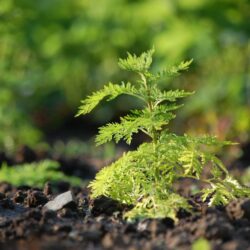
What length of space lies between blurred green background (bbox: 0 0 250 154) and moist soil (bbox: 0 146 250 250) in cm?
487

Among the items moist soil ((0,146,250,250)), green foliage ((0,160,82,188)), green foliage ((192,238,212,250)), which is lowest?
green foliage ((192,238,212,250))

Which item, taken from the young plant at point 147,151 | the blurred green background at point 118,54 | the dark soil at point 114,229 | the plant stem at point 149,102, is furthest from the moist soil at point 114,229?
the blurred green background at point 118,54

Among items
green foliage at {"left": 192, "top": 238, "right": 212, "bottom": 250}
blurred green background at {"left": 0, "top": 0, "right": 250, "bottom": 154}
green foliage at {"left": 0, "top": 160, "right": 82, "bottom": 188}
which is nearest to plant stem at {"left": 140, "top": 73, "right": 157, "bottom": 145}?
green foliage at {"left": 192, "top": 238, "right": 212, "bottom": 250}

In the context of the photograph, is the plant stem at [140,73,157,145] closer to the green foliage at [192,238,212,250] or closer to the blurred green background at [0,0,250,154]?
the green foliage at [192,238,212,250]

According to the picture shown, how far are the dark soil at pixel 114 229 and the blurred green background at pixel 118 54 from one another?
4.87 metres

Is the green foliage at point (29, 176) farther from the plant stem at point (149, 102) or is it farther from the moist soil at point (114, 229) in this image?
the plant stem at point (149, 102)

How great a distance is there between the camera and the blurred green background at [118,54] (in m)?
9.94

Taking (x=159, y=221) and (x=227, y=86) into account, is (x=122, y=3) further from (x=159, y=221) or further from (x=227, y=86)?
(x=159, y=221)

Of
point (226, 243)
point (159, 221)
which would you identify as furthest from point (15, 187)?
point (226, 243)

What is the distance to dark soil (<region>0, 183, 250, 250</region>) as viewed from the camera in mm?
3322

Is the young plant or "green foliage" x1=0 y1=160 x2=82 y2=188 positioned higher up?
"green foliage" x1=0 y1=160 x2=82 y2=188

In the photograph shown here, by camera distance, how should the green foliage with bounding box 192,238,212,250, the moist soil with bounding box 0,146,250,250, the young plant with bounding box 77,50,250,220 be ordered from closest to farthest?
1. the green foliage with bounding box 192,238,212,250
2. the moist soil with bounding box 0,146,250,250
3. the young plant with bounding box 77,50,250,220

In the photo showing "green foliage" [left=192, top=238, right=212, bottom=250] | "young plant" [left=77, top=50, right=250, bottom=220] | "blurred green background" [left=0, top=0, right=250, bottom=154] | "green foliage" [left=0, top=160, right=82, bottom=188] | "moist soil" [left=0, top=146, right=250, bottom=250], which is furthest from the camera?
"blurred green background" [left=0, top=0, right=250, bottom=154]

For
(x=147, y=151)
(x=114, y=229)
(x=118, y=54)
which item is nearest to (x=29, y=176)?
(x=147, y=151)
